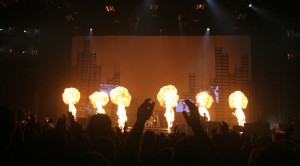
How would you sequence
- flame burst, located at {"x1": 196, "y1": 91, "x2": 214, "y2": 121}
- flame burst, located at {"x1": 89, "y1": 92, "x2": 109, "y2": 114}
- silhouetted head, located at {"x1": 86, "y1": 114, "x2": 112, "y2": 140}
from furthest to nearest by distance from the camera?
flame burst, located at {"x1": 89, "y1": 92, "x2": 109, "y2": 114}, flame burst, located at {"x1": 196, "y1": 91, "x2": 214, "y2": 121}, silhouetted head, located at {"x1": 86, "y1": 114, "x2": 112, "y2": 140}

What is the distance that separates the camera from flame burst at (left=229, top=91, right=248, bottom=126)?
2032 centimetres

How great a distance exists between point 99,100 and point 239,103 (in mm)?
8993

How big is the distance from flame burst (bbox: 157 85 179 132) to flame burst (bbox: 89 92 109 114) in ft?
11.8

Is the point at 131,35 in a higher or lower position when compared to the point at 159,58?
higher

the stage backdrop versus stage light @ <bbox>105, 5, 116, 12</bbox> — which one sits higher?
stage light @ <bbox>105, 5, 116, 12</bbox>

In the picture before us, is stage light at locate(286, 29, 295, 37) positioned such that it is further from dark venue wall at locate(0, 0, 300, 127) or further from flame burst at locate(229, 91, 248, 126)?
flame burst at locate(229, 91, 248, 126)

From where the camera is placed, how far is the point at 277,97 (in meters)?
19.9

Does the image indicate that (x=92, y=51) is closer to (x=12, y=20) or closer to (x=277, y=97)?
(x=12, y=20)

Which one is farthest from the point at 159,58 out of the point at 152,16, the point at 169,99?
the point at 169,99

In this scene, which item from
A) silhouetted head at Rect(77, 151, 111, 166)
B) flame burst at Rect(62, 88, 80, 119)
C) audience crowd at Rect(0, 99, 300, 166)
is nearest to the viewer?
silhouetted head at Rect(77, 151, 111, 166)

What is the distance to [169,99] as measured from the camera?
20969 millimetres

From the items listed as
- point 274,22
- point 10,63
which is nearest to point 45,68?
point 10,63

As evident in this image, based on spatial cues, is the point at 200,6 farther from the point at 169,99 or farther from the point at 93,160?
the point at 93,160

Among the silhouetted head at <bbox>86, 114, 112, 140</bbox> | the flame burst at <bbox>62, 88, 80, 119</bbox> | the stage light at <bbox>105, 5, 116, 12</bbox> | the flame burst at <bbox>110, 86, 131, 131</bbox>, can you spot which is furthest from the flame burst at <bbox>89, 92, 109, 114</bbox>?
the silhouetted head at <bbox>86, 114, 112, 140</bbox>
